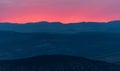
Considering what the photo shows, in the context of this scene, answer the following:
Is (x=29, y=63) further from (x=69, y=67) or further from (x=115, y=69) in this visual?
(x=115, y=69)

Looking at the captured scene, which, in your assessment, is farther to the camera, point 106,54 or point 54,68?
point 106,54

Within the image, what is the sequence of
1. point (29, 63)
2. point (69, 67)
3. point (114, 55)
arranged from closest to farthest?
point (69, 67) < point (29, 63) < point (114, 55)

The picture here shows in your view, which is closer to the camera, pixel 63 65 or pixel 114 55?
pixel 63 65

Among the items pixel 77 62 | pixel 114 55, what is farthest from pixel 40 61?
pixel 114 55

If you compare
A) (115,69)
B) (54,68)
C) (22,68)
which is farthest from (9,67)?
(115,69)

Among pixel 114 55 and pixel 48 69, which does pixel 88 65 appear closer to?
pixel 48 69

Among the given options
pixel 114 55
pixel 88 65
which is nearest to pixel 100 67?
pixel 88 65

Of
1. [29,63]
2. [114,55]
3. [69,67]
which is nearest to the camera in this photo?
[69,67]
